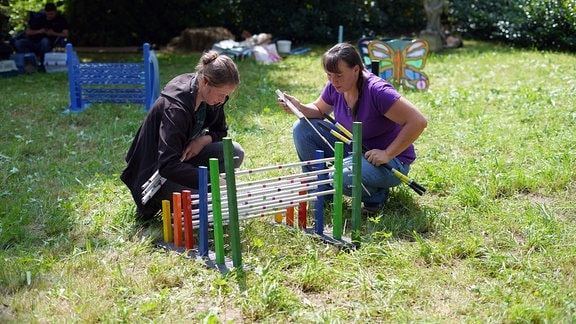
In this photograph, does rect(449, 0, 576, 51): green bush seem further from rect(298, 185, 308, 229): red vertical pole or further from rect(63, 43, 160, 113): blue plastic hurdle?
rect(298, 185, 308, 229): red vertical pole

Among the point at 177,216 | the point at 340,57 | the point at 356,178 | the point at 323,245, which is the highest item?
the point at 340,57

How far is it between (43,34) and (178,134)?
760cm

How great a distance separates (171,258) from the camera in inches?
124

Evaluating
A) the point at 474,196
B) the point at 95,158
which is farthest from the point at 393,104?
the point at 95,158

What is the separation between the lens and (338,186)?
10.8 feet

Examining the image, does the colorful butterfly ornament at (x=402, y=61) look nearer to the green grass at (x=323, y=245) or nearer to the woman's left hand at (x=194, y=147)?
the green grass at (x=323, y=245)

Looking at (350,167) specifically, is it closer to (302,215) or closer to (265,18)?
(302,215)

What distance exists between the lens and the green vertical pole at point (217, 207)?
2.86 m

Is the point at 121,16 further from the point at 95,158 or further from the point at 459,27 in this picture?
the point at 95,158

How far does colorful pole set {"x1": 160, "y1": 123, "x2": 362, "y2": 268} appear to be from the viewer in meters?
2.98

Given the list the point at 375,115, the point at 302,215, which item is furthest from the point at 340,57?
the point at 302,215

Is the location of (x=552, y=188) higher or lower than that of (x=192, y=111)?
lower

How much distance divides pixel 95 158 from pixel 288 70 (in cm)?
480

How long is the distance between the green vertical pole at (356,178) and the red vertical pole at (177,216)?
85 cm
